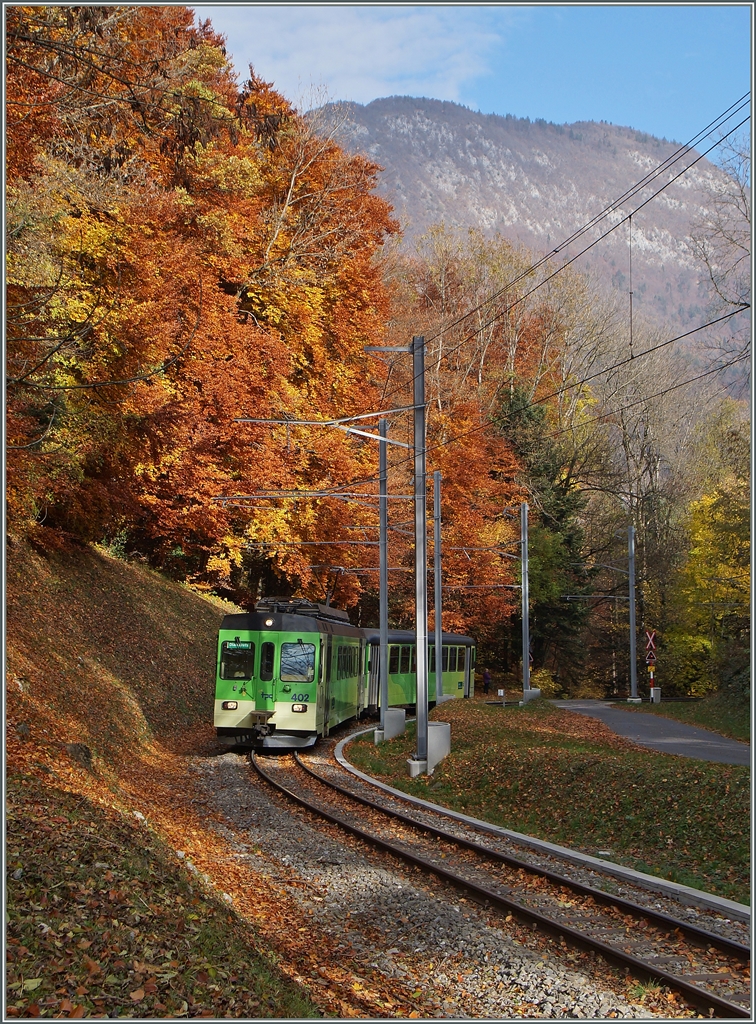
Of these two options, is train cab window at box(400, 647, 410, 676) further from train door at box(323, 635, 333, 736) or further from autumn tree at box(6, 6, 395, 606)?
train door at box(323, 635, 333, 736)

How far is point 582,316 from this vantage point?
56375mm

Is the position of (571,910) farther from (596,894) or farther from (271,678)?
(271,678)

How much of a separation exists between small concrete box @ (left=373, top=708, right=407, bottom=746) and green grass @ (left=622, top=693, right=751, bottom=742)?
30.2ft

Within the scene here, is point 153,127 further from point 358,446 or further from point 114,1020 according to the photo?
point 358,446

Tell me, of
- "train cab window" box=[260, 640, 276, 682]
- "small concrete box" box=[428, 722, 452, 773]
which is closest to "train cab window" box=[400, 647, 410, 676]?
"train cab window" box=[260, 640, 276, 682]

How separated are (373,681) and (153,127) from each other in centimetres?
2432

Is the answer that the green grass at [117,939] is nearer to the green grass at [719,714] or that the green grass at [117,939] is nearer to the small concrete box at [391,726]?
the small concrete box at [391,726]

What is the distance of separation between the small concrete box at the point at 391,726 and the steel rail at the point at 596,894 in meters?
8.96

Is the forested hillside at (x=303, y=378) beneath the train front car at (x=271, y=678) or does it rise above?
above

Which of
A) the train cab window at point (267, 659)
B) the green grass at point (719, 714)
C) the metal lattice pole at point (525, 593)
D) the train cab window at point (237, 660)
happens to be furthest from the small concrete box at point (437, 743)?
the metal lattice pole at point (525, 593)

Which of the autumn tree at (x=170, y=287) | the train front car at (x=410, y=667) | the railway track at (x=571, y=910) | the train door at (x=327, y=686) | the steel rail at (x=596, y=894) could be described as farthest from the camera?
the train front car at (x=410, y=667)

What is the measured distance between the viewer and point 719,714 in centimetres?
3203

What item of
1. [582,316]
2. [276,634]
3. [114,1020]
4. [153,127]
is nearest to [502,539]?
[582,316]

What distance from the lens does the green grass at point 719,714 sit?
92.5 feet
